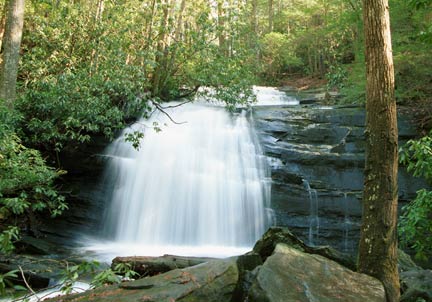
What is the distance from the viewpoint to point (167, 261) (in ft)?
19.6

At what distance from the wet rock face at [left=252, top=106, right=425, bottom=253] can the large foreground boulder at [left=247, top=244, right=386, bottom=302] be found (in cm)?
589

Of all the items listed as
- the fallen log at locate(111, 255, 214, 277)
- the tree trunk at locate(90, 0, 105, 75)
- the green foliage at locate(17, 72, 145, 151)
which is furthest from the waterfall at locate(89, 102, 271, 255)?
the fallen log at locate(111, 255, 214, 277)

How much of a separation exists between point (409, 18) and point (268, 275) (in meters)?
11.1

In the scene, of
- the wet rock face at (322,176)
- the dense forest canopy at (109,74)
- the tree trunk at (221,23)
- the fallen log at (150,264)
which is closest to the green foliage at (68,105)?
the dense forest canopy at (109,74)

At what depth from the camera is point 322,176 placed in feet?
34.7

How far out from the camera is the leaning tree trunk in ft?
12.9

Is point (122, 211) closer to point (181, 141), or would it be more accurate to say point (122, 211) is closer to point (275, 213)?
point (181, 141)

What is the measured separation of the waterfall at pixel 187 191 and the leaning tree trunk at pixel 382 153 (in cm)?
560

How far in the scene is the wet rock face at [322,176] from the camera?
9883 millimetres

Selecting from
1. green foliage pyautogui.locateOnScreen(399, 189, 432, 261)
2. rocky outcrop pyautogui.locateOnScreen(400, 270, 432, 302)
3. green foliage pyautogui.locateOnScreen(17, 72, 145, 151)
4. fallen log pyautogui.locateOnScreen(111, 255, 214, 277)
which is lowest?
fallen log pyautogui.locateOnScreen(111, 255, 214, 277)

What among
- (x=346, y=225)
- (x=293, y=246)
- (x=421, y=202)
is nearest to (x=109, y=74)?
(x=346, y=225)

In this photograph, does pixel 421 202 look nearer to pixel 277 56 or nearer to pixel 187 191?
pixel 187 191

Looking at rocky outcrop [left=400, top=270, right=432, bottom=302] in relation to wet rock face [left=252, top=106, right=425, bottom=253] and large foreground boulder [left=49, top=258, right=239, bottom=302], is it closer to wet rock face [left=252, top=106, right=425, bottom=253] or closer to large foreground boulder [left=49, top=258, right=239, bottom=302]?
large foreground boulder [left=49, top=258, right=239, bottom=302]

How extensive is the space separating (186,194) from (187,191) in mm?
101
